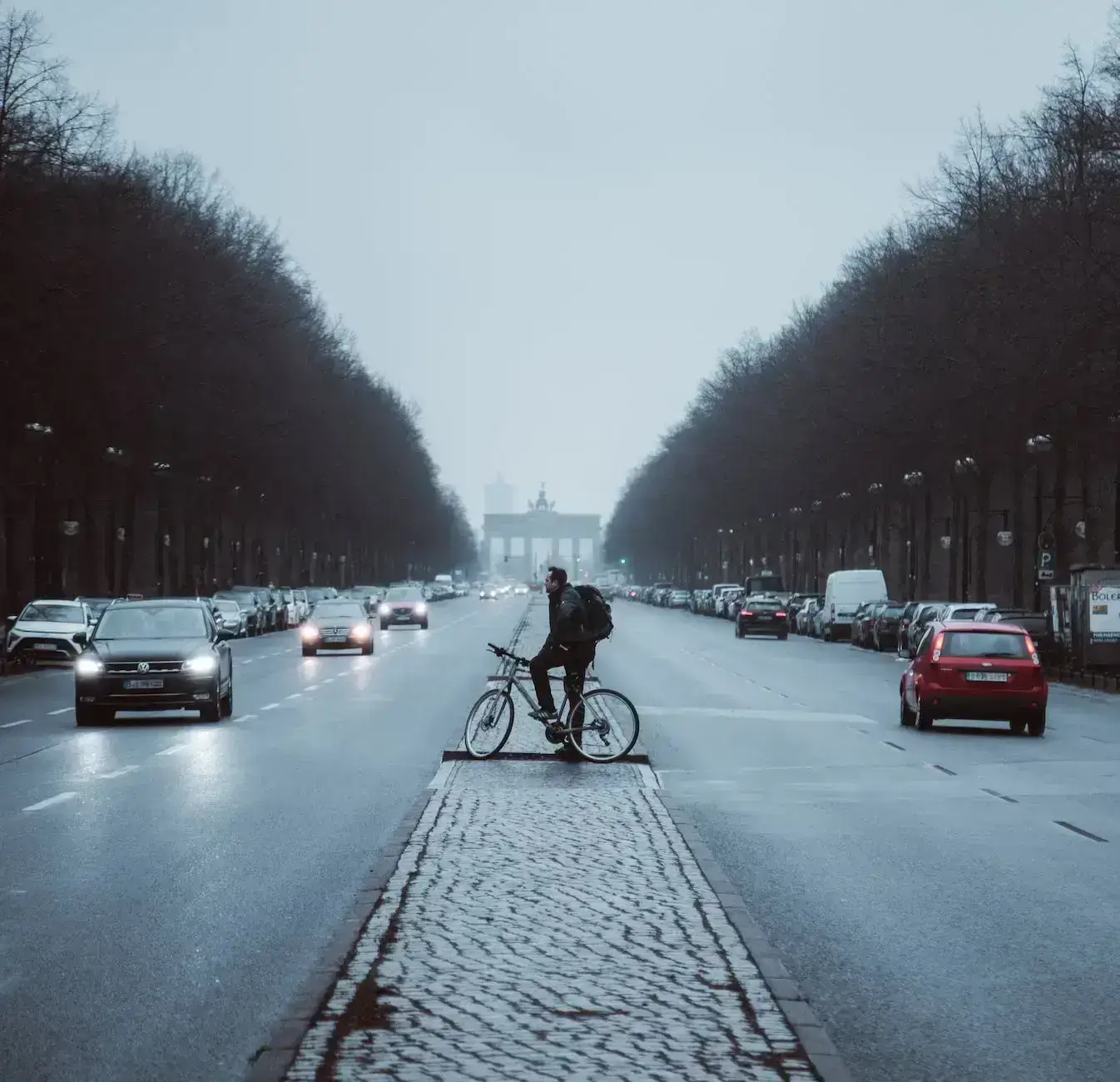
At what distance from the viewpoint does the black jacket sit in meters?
20.9

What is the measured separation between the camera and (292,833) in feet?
48.3

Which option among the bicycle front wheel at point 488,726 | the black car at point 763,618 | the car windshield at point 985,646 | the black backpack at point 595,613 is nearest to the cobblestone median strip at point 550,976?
the bicycle front wheel at point 488,726

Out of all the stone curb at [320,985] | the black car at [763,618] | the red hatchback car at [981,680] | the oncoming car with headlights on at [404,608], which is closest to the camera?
the stone curb at [320,985]

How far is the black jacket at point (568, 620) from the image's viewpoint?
20922 millimetres

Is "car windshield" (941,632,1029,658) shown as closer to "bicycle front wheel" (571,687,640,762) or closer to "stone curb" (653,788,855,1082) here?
"bicycle front wheel" (571,687,640,762)

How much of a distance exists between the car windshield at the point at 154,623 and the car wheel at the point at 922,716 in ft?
30.5

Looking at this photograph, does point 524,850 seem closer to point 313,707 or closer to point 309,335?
point 313,707

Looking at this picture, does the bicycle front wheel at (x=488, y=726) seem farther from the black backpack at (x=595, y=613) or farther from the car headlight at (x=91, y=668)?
the car headlight at (x=91, y=668)

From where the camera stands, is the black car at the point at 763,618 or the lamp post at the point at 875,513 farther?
the lamp post at the point at 875,513

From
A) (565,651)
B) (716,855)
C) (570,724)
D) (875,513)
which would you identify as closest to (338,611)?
(875,513)

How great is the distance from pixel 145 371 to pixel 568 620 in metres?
32.0

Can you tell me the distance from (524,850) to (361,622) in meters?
42.1

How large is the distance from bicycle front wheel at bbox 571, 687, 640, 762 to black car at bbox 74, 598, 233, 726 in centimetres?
797

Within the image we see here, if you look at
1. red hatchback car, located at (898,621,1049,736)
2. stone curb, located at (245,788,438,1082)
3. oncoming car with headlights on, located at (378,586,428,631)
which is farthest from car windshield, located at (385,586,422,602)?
stone curb, located at (245,788,438,1082)
